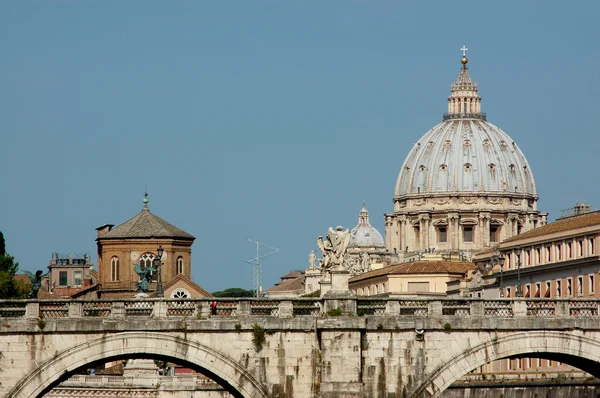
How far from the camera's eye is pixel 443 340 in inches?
2687

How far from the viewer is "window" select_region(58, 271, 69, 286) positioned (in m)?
193

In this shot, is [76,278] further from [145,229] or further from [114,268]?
[145,229]

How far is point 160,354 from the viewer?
222 ft

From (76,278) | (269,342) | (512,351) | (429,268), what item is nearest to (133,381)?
(269,342)

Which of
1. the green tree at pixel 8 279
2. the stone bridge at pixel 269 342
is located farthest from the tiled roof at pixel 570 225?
the stone bridge at pixel 269 342

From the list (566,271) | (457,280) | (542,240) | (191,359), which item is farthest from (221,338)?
(457,280)

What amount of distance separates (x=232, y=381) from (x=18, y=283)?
62.5 meters

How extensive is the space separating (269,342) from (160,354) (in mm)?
3727

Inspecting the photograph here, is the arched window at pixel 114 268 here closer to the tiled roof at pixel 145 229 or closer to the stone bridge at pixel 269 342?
the tiled roof at pixel 145 229

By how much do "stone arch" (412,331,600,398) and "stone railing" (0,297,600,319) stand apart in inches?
32.9

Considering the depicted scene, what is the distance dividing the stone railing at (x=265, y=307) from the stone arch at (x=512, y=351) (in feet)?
2.74

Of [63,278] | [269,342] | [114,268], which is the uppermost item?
[63,278]

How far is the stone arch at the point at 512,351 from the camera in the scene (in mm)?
68188

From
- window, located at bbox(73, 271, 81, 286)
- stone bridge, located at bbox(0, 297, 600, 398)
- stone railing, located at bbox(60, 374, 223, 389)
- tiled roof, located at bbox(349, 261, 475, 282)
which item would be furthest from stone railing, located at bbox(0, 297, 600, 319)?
window, located at bbox(73, 271, 81, 286)
